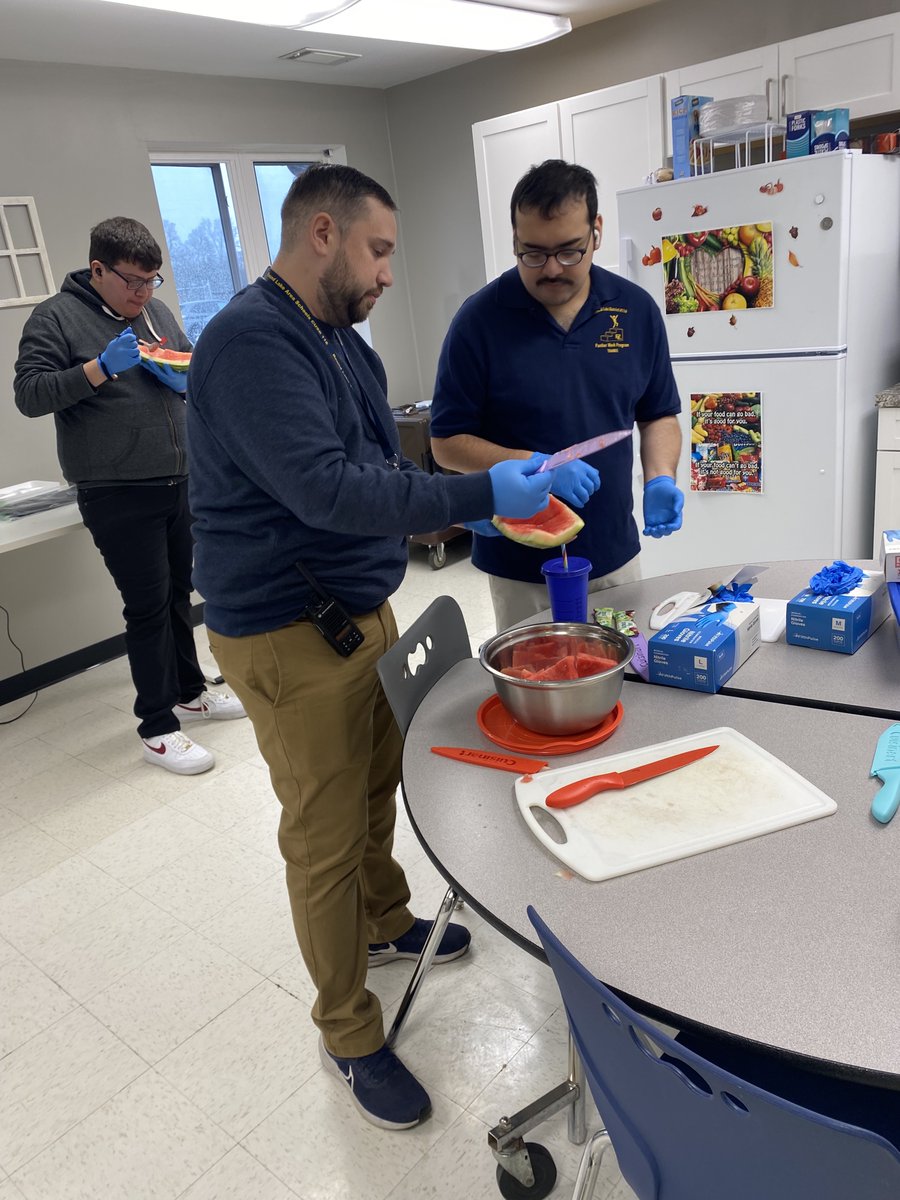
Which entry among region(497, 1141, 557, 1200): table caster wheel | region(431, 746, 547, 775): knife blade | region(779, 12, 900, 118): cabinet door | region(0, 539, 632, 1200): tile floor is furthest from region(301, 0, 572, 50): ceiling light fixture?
region(497, 1141, 557, 1200): table caster wheel

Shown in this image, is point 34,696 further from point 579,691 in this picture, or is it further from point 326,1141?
point 579,691

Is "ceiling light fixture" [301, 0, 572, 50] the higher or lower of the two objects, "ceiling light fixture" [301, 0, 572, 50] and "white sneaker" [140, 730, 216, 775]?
the higher

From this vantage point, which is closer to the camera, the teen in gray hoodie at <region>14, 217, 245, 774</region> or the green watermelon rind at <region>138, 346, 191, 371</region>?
the teen in gray hoodie at <region>14, 217, 245, 774</region>

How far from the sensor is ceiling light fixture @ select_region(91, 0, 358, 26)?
7.54ft

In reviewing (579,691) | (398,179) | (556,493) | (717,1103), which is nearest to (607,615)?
(556,493)

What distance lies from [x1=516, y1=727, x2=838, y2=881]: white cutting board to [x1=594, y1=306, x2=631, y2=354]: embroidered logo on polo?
3.32 ft

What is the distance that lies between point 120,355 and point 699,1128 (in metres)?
2.48

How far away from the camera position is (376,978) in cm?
191

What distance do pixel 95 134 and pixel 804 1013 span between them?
13.5 ft

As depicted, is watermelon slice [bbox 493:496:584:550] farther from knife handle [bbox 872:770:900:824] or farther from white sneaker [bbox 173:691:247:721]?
white sneaker [bbox 173:691:247:721]

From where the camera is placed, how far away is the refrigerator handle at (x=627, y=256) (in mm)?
3246

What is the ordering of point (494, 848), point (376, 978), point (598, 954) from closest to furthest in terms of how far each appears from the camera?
point (598, 954) < point (494, 848) < point (376, 978)

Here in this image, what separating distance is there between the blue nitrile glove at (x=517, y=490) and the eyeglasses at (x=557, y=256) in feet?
2.00

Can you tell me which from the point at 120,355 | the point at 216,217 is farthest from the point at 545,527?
the point at 216,217
